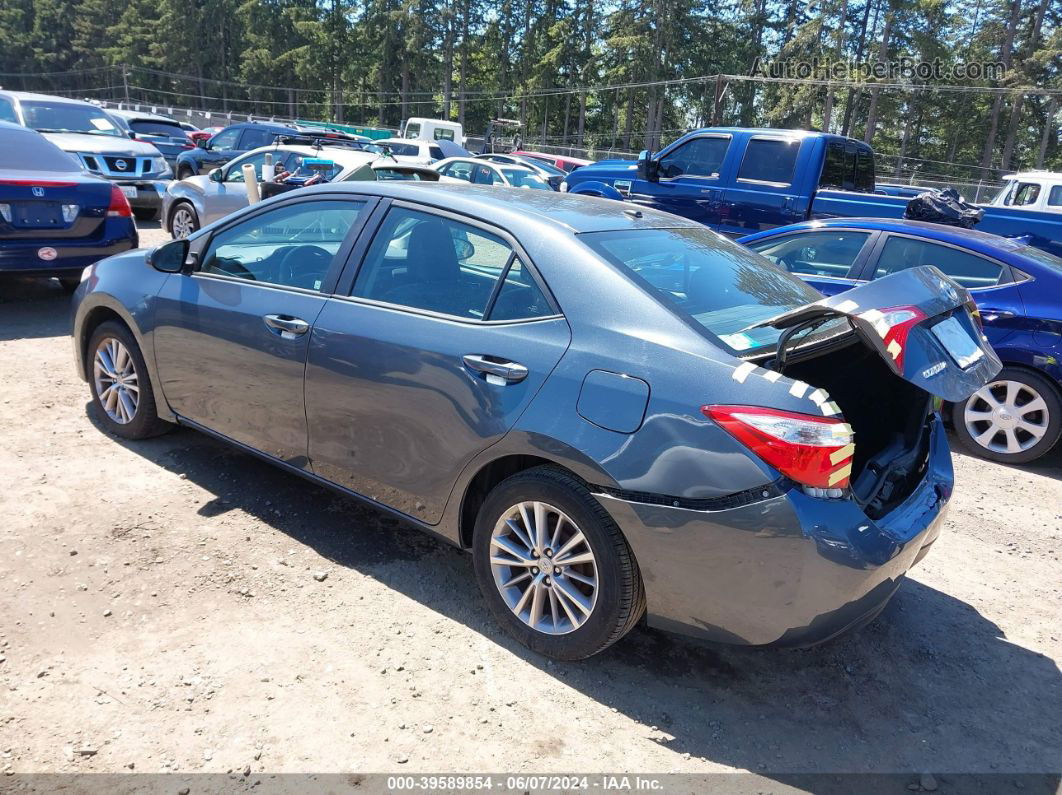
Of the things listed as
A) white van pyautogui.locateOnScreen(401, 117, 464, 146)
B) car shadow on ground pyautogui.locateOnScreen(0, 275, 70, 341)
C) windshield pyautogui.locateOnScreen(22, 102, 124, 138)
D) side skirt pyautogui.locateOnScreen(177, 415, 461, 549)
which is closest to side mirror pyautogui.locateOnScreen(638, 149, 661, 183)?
car shadow on ground pyautogui.locateOnScreen(0, 275, 70, 341)

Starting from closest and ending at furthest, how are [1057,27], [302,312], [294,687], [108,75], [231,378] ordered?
[294,687]
[302,312]
[231,378]
[1057,27]
[108,75]

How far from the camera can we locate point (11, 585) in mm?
3076

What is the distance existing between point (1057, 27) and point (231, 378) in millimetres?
50788

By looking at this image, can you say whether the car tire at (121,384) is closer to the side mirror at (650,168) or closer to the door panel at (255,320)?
the door panel at (255,320)

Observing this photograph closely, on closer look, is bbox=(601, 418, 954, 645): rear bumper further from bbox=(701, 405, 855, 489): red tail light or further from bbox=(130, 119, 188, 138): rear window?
bbox=(130, 119, 188, 138): rear window

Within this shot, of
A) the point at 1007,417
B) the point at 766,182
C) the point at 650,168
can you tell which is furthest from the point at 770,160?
the point at 1007,417

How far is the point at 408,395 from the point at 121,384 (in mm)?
2352

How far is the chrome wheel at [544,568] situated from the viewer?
269cm

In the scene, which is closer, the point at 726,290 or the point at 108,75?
the point at 726,290

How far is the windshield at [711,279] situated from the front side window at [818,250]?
9.02 ft

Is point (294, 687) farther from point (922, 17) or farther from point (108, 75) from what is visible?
point (108, 75)

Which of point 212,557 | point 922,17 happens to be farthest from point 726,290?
point 922,17

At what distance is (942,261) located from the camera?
561 cm

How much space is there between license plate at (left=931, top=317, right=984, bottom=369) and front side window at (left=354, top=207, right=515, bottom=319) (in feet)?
5.12
